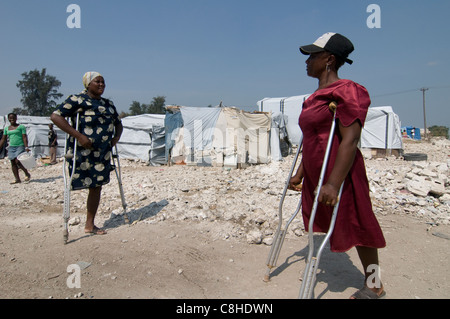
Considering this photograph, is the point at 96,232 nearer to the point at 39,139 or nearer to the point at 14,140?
the point at 14,140

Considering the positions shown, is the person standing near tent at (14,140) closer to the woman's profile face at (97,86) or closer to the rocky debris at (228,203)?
the rocky debris at (228,203)

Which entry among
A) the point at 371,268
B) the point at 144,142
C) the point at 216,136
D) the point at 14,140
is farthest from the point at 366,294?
the point at 144,142

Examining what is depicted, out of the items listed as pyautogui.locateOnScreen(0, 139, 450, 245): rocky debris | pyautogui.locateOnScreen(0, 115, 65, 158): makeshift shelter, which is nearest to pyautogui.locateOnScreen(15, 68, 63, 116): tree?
pyautogui.locateOnScreen(0, 115, 65, 158): makeshift shelter

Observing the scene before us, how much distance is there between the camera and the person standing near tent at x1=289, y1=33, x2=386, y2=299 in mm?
1752

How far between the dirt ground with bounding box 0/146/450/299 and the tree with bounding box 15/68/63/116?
1488 inches

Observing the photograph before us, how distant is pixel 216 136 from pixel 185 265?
936cm

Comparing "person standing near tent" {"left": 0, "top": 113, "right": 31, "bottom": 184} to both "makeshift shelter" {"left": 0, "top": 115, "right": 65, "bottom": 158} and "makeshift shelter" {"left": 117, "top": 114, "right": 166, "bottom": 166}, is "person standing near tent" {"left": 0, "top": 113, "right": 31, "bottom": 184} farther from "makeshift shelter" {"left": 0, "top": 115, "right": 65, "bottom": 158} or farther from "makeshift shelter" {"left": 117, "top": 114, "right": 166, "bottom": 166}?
"makeshift shelter" {"left": 0, "top": 115, "right": 65, "bottom": 158}

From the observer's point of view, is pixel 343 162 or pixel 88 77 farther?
pixel 88 77

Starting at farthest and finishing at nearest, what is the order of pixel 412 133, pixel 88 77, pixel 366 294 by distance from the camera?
pixel 412 133, pixel 88 77, pixel 366 294

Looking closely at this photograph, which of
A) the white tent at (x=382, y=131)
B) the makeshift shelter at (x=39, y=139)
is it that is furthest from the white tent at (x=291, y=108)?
the makeshift shelter at (x=39, y=139)

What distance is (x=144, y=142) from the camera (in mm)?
14070

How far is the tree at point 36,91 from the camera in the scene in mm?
34375

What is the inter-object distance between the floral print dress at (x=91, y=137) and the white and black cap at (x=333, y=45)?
253cm
